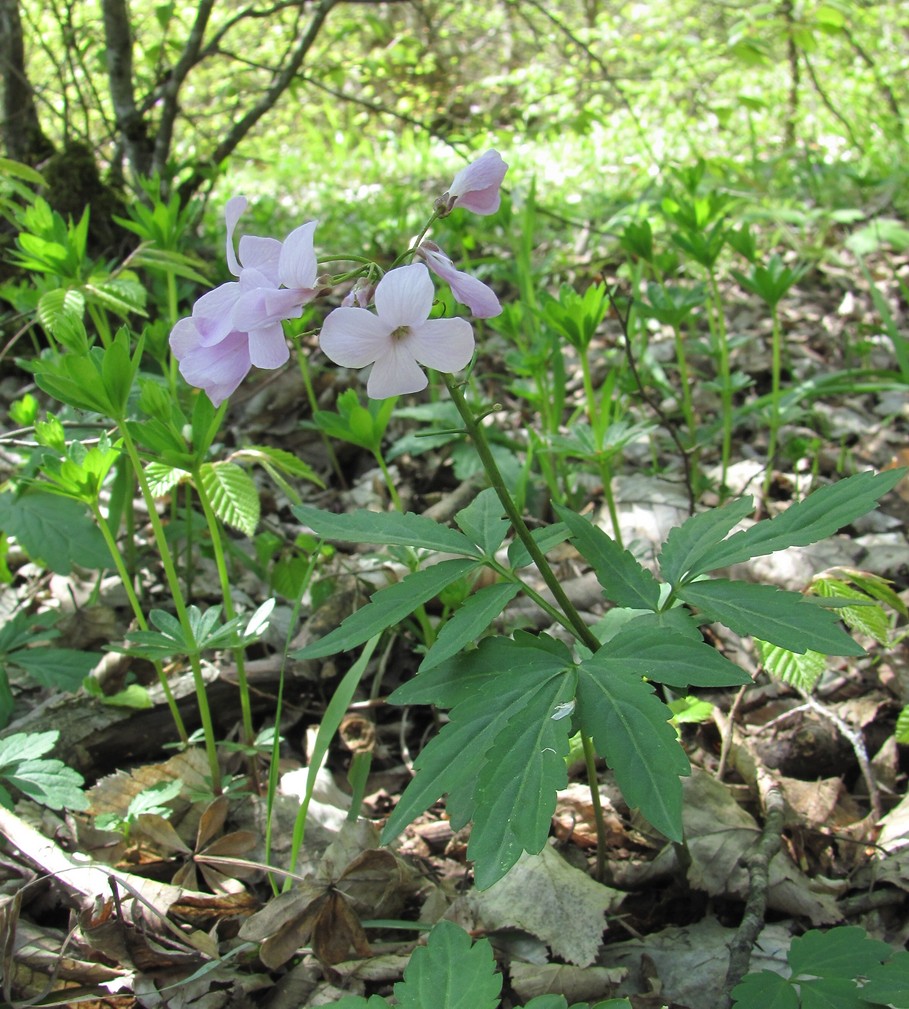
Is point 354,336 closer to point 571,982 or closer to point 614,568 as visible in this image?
point 614,568

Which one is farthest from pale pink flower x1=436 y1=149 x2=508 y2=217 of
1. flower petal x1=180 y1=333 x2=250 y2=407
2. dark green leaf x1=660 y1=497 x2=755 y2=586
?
dark green leaf x1=660 y1=497 x2=755 y2=586

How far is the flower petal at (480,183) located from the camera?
1.23m

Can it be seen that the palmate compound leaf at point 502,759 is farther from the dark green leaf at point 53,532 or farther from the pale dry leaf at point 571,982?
the dark green leaf at point 53,532

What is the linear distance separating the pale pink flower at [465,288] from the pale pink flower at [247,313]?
6.4 inches

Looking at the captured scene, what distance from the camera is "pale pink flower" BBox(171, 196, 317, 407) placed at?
110 cm

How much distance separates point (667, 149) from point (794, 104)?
1.54m

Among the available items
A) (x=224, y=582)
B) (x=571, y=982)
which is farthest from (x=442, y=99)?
(x=571, y=982)

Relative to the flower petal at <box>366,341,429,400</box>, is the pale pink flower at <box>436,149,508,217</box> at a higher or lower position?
higher

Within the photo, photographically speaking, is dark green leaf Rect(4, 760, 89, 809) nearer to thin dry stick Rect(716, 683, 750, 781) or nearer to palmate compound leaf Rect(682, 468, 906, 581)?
palmate compound leaf Rect(682, 468, 906, 581)

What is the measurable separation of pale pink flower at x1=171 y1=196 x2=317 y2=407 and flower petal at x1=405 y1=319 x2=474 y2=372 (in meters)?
0.17

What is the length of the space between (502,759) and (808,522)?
0.58 m

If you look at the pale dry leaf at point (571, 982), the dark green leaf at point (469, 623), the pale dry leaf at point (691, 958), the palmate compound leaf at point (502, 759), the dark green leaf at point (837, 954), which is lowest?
the pale dry leaf at point (691, 958)

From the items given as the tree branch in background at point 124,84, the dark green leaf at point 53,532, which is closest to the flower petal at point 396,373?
the dark green leaf at point 53,532

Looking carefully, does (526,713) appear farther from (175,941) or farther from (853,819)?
(853,819)
